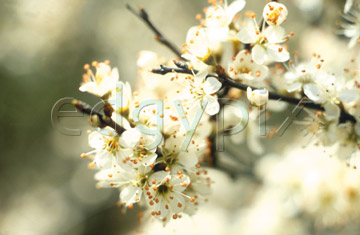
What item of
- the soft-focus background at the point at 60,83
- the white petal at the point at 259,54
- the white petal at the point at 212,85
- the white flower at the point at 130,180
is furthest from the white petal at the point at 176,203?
the soft-focus background at the point at 60,83

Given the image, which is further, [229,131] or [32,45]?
[32,45]

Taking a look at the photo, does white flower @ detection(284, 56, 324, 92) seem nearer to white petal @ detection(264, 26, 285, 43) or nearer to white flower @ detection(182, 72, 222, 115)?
white petal @ detection(264, 26, 285, 43)

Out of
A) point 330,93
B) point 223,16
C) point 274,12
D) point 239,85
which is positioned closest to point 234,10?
point 223,16

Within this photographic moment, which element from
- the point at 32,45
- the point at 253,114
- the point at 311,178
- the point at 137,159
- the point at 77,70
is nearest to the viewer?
the point at 137,159

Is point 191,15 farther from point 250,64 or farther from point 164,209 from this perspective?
point 164,209

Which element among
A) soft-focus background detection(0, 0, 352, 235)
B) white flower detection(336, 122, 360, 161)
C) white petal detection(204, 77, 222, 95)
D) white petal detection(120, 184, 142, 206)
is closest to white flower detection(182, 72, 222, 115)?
white petal detection(204, 77, 222, 95)

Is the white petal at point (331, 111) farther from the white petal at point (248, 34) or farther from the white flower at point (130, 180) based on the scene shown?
the white flower at point (130, 180)

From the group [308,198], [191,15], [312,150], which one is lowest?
[308,198]

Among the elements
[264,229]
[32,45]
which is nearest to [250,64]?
[264,229]

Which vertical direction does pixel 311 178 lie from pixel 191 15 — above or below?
below
